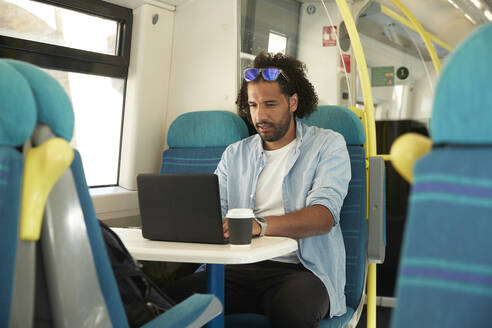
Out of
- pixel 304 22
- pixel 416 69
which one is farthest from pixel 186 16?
pixel 416 69

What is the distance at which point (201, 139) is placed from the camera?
10.0 ft

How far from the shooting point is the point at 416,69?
5.09 metres

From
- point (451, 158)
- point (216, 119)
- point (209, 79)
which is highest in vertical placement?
point (209, 79)

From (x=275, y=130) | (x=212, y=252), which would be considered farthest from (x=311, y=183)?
(x=212, y=252)

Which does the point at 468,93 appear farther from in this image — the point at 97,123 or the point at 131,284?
the point at 97,123

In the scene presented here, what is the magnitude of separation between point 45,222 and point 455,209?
693 mm

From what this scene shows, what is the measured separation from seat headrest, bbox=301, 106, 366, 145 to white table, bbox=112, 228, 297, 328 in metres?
0.90

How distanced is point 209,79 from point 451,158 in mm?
2841

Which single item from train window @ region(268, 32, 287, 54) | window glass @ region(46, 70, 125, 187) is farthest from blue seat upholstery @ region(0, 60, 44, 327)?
train window @ region(268, 32, 287, 54)

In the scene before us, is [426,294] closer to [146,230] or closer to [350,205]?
[146,230]

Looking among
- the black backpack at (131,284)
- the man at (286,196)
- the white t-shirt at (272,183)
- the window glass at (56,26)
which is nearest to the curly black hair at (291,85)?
the man at (286,196)

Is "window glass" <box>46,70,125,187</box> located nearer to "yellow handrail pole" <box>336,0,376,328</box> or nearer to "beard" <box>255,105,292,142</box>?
"beard" <box>255,105,292,142</box>

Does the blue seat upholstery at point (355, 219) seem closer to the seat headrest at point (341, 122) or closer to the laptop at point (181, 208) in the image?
the seat headrest at point (341, 122)

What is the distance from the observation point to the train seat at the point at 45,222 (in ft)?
2.77
